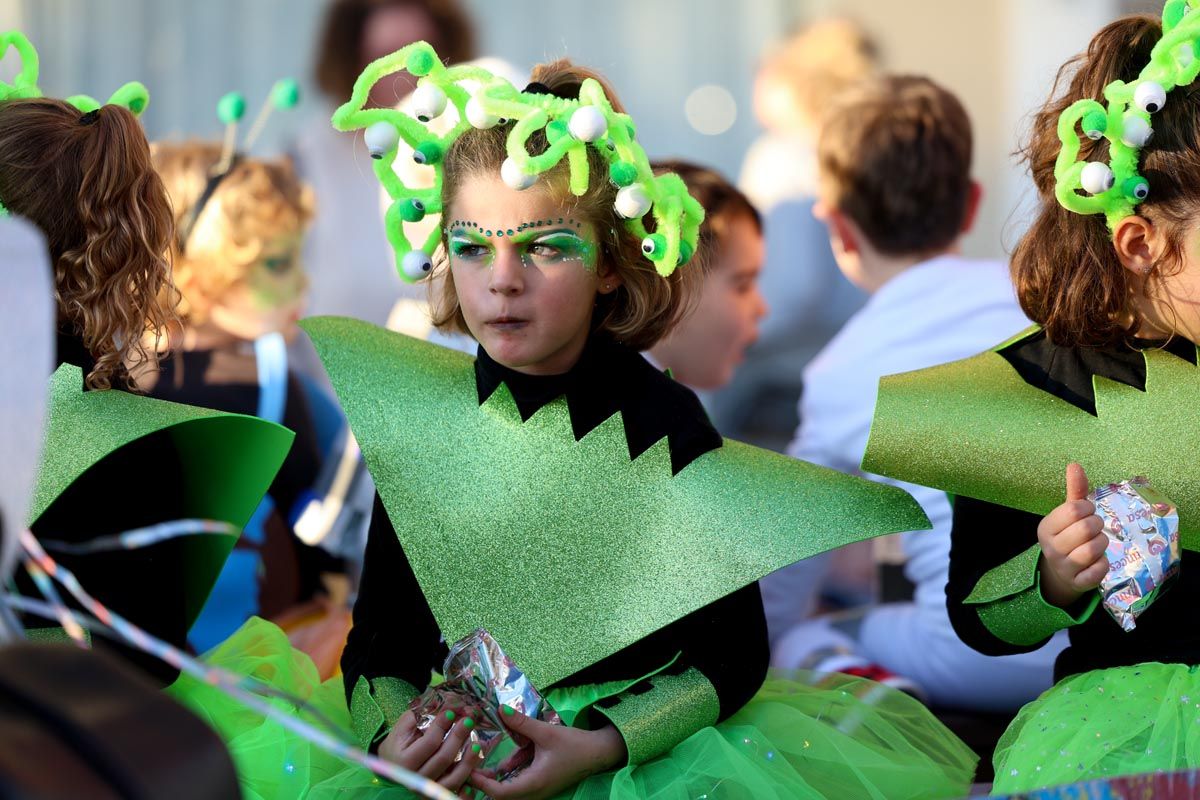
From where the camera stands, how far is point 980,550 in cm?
191

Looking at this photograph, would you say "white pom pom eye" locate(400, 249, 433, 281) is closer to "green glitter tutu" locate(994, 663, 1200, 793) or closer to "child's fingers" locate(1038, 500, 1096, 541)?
"child's fingers" locate(1038, 500, 1096, 541)

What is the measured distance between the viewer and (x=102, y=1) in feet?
18.6

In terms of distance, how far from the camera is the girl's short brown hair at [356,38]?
439cm

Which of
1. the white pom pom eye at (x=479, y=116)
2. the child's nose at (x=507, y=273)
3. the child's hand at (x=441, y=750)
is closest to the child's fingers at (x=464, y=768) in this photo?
the child's hand at (x=441, y=750)

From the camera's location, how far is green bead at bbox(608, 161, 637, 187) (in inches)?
71.5

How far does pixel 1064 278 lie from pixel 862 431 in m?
1.06

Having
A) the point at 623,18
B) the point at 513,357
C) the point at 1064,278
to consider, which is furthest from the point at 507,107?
the point at 623,18

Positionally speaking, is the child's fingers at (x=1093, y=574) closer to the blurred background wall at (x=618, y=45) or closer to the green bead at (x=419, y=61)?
the green bead at (x=419, y=61)

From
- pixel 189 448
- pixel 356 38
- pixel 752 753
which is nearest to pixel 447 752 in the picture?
pixel 752 753

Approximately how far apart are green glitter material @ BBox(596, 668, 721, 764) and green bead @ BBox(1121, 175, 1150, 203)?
0.79 meters

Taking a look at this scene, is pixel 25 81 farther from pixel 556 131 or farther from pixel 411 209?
pixel 556 131

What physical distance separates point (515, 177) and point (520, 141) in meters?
0.04

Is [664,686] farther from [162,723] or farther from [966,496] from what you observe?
[162,723]

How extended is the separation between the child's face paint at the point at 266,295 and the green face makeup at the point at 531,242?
1366 mm
